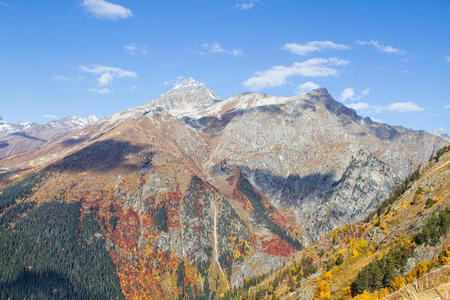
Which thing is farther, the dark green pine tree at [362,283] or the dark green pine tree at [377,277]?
the dark green pine tree at [362,283]

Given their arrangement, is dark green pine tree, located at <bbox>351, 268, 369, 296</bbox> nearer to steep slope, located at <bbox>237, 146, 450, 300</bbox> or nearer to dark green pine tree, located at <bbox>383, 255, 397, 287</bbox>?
steep slope, located at <bbox>237, 146, 450, 300</bbox>

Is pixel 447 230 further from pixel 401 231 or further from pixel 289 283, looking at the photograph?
pixel 289 283

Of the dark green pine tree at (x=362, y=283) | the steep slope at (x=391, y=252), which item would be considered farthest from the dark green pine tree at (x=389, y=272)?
the dark green pine tree at (x=362, y=283)

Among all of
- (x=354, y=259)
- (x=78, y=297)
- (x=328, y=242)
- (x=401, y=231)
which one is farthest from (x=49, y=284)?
(x=401, y=231)

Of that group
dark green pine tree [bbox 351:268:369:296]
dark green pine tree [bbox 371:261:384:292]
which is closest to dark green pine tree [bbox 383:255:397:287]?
dark green pine tree [bbox 371:261:384:292]

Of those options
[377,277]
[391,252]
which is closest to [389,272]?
[377,277]

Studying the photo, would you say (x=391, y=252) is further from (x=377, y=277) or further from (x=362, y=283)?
(x=362, y=283)

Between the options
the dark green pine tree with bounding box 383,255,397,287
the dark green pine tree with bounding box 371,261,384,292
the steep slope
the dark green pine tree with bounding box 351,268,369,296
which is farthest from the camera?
the dark green pine tree with bounding box 351,268,369,296

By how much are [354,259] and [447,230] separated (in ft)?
105

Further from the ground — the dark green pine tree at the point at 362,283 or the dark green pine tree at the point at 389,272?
the dark green pine tree at the point at 389,272

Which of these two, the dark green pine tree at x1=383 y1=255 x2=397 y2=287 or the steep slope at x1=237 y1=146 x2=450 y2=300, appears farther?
the dark green pine tree at x1=383 y1=255 x2=397 y2=287

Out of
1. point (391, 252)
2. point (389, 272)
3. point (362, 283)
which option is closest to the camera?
point (389, 272)

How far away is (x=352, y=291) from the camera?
2509 inches

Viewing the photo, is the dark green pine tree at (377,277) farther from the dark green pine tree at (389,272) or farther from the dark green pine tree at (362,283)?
the dark green pine tree at (362,283)
